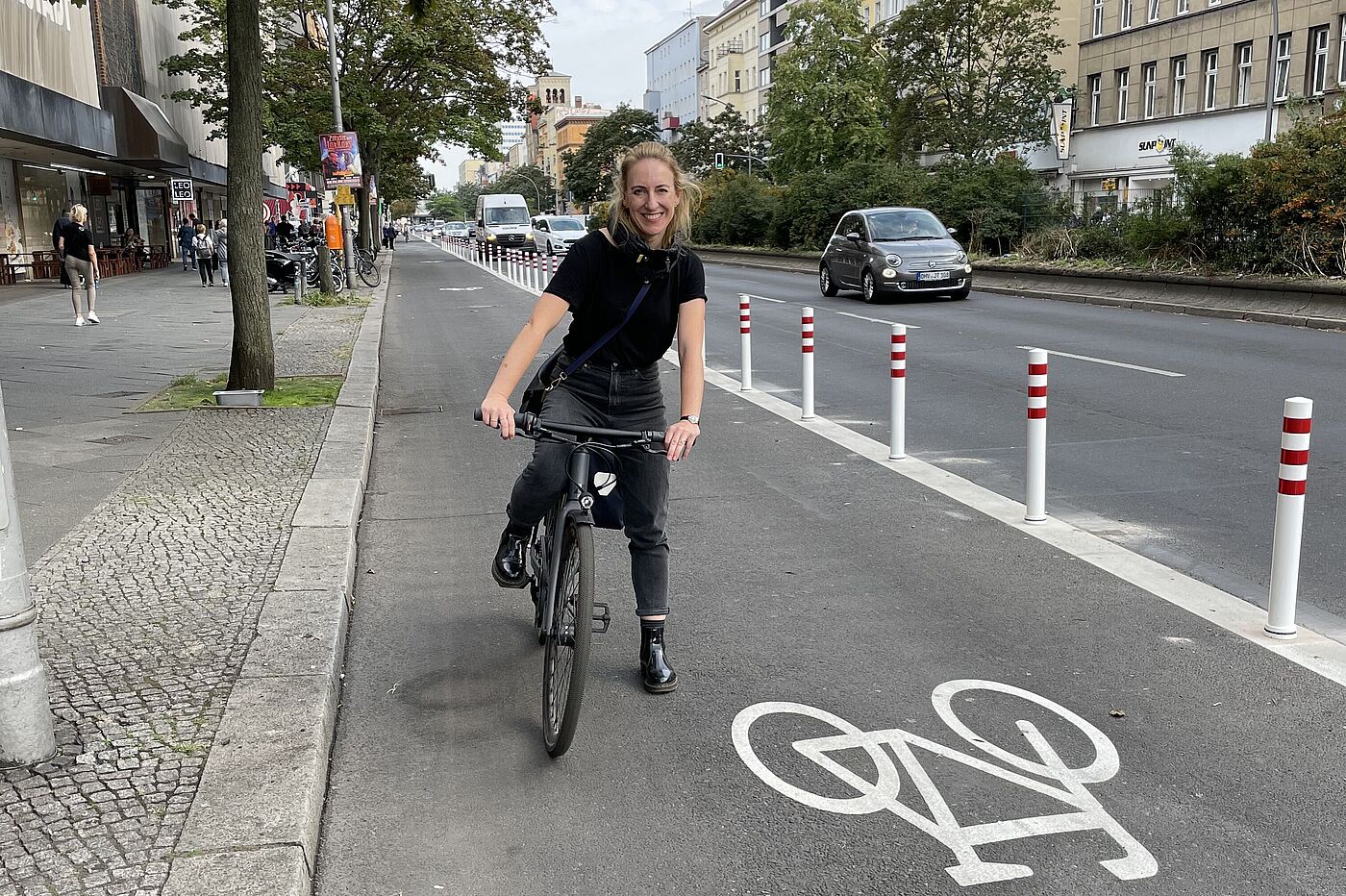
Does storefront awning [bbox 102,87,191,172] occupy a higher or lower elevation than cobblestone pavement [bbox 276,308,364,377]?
higher

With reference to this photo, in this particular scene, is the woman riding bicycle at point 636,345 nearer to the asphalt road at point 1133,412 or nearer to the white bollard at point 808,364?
the asphalt road at point 1133,412

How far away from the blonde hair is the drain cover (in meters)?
7.38

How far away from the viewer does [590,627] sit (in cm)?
376

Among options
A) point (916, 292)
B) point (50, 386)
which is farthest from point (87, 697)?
point (916, 292)

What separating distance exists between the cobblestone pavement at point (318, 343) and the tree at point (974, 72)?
32.9m

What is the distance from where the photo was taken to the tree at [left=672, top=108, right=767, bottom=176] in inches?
3415

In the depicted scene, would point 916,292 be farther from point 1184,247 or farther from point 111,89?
point 111,89

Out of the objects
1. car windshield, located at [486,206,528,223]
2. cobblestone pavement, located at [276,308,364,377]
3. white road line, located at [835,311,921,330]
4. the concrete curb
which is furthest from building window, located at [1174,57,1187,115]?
the concrete curb

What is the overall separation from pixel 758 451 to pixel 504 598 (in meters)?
3.76

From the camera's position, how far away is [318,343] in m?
16.6

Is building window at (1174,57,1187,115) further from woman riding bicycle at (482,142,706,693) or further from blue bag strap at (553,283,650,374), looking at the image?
blue bag strap at (553,283,650,374)

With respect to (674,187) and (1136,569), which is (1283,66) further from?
(674,187)

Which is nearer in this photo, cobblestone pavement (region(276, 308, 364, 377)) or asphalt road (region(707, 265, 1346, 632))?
asphalt road (region(707, 265, 1346, 632))

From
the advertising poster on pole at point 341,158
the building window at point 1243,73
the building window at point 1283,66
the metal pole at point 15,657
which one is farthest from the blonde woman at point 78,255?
the building window at point 1243,73
